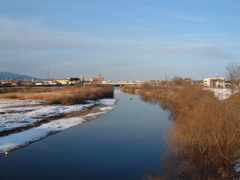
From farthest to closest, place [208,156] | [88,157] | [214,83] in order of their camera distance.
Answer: [214,83]
[88,157]
[208,156]

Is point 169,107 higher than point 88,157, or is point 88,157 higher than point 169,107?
point 169,107

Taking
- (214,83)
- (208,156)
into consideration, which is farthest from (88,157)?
(214,83)

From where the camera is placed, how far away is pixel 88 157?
10711 mm

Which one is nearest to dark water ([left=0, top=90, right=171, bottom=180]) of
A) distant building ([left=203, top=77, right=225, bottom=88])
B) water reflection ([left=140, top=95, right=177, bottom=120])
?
water reflection ([left=140, top=95, right=177, bottom=120])

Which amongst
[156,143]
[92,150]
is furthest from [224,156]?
[92,150]

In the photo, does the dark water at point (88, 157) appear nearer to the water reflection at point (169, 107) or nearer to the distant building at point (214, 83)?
the water reflection at point (169, 107)

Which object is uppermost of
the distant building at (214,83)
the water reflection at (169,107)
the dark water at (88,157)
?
the distant building at (214,83)

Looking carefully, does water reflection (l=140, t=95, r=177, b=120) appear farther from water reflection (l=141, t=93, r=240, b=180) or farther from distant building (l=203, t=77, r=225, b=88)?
water reflection (l=141, t=93, r=240, b=180)

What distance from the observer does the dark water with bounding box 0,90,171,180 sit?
8.93 metres

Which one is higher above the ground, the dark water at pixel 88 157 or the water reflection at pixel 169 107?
the water reflection at pixel 169 107

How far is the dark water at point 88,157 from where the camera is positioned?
29.3ft

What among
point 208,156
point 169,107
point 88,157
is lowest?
point 88,157

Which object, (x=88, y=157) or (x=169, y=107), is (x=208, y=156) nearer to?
(x=88, y=157)

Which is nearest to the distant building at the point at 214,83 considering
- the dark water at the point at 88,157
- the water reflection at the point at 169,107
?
the water reflection at the point at 169,107
